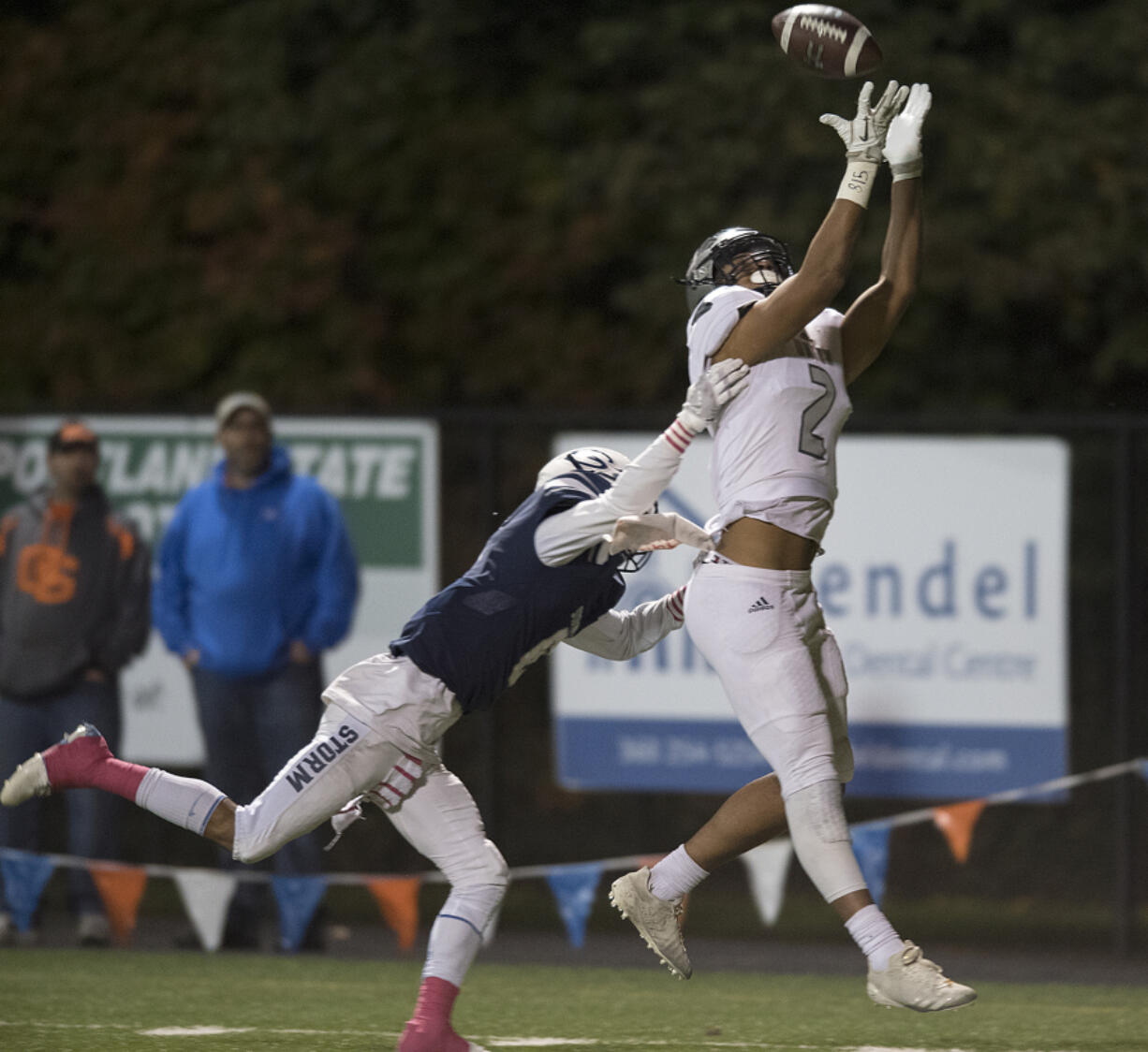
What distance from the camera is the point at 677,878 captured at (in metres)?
6.43

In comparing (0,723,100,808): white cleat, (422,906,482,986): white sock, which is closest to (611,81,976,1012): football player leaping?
(422,906,482,986): white sock

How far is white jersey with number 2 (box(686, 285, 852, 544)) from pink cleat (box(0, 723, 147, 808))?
1700mm

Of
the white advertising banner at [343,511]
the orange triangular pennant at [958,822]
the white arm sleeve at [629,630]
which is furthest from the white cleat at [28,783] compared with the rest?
the orange triangular pennant at [958,822]

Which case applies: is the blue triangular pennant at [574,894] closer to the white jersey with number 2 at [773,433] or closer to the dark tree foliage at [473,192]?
the white jersey with number 2 at [773,433]

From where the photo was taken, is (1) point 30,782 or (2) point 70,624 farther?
(2) point 70,624

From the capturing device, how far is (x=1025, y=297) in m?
12.9

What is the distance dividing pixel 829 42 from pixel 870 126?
0.36m

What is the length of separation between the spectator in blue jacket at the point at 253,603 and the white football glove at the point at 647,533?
367 cm

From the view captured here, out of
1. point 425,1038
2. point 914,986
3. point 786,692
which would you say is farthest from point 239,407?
point 914,986

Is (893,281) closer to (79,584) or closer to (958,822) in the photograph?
(958,822)

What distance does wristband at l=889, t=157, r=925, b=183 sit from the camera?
20.8 ft

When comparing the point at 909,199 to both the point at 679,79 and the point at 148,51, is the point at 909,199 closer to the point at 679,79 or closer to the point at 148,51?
the point at 679,79

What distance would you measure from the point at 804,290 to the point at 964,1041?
227cm

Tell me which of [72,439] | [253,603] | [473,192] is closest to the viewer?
[253,603]
